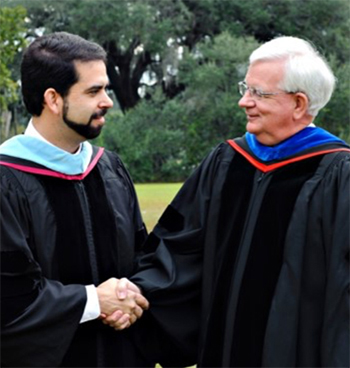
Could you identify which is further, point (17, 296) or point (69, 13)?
point (69, 13)

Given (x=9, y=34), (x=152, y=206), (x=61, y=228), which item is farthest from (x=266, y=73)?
(x=9, y=34)

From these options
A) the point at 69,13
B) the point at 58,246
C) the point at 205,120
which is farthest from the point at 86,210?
the point at 69,13

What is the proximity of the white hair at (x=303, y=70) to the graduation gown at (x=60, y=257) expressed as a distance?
99cm

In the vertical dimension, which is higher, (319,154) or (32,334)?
(319,154)

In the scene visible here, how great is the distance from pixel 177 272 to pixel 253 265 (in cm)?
43

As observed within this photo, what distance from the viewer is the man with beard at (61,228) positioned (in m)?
3.14

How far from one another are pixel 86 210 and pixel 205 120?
2797 centimetres

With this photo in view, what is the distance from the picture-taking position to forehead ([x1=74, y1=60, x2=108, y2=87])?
3.29 meters

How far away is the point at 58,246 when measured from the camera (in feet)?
10.8

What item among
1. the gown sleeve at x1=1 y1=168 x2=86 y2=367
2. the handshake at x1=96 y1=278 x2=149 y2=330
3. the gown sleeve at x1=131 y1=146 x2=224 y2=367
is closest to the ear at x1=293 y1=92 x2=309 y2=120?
the gown sleeve at x1=131 y1=146 x2=224 y2=367

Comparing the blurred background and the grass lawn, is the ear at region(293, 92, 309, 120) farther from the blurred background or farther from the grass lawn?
the blurred background

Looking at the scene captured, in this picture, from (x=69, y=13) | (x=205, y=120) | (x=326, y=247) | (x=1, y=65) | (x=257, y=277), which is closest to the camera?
(x=326, y=247)

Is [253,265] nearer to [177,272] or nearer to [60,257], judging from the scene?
[177,272]

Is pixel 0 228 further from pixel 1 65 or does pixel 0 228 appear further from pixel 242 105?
pixel 1 65
